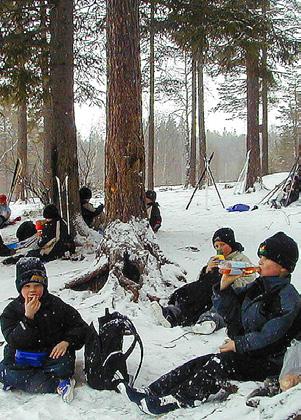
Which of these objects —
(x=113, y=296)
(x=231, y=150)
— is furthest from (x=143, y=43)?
(x=231, y=150)

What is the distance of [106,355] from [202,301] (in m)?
1.81

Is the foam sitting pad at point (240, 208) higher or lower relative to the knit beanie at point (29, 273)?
lower

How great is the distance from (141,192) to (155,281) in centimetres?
127

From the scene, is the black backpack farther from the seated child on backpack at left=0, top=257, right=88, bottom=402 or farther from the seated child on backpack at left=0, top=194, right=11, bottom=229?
the seated child on backpack at left=0, top=194, right=11, bottom=229

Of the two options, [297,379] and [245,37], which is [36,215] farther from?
[297,379]

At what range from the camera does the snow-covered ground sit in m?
3.03

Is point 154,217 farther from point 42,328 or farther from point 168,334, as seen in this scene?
point 42,328

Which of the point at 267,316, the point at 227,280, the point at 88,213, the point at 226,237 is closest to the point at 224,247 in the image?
the point at 226,237

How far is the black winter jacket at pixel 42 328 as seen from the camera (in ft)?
12.1

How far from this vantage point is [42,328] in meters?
3.75

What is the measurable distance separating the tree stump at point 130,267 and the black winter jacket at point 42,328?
1.76 m

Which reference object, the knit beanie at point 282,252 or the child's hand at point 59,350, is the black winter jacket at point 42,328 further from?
the knit beanie at point 282,252

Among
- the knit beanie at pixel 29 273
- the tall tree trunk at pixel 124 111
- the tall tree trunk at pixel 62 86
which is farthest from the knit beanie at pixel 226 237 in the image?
the tall tree trunk at pixel 62 86

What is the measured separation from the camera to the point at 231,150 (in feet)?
→ 323
